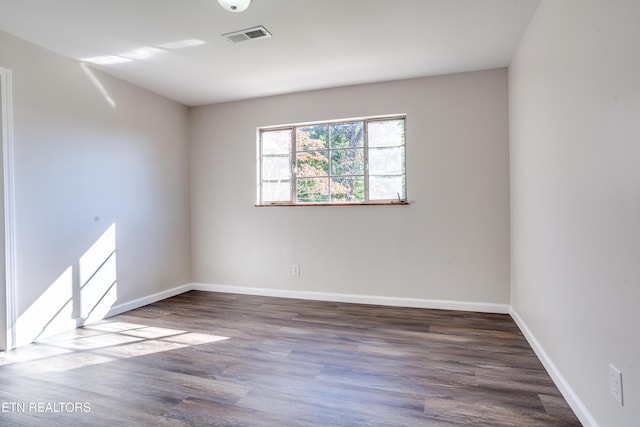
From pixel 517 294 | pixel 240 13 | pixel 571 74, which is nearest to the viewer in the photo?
pixel 571 74

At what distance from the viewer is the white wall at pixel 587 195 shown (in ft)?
3.86

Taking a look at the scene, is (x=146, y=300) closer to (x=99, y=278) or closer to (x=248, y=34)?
(x=99, y=278)

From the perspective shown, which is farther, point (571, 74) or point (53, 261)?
point (53, 261)

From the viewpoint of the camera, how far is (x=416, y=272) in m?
3.38

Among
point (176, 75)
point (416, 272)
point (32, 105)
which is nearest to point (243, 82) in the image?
point (176, 75)

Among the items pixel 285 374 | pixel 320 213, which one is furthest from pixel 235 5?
pixel 285 374

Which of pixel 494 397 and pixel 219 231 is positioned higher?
pixel 219 231

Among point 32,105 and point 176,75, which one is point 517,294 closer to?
point 176,75

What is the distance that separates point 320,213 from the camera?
371cm

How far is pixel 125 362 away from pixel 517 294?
325cm

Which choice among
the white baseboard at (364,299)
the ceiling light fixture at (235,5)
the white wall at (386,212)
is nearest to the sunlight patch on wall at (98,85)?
the white wall at (386,212)

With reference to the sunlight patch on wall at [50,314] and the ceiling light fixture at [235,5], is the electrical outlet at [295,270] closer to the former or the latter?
the sunlight patch on wall at [50,314]

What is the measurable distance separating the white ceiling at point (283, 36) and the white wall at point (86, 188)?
1.03ft

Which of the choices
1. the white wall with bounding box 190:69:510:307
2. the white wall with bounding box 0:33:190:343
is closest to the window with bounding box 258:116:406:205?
the white wall with bounding box 190:69:510:307
